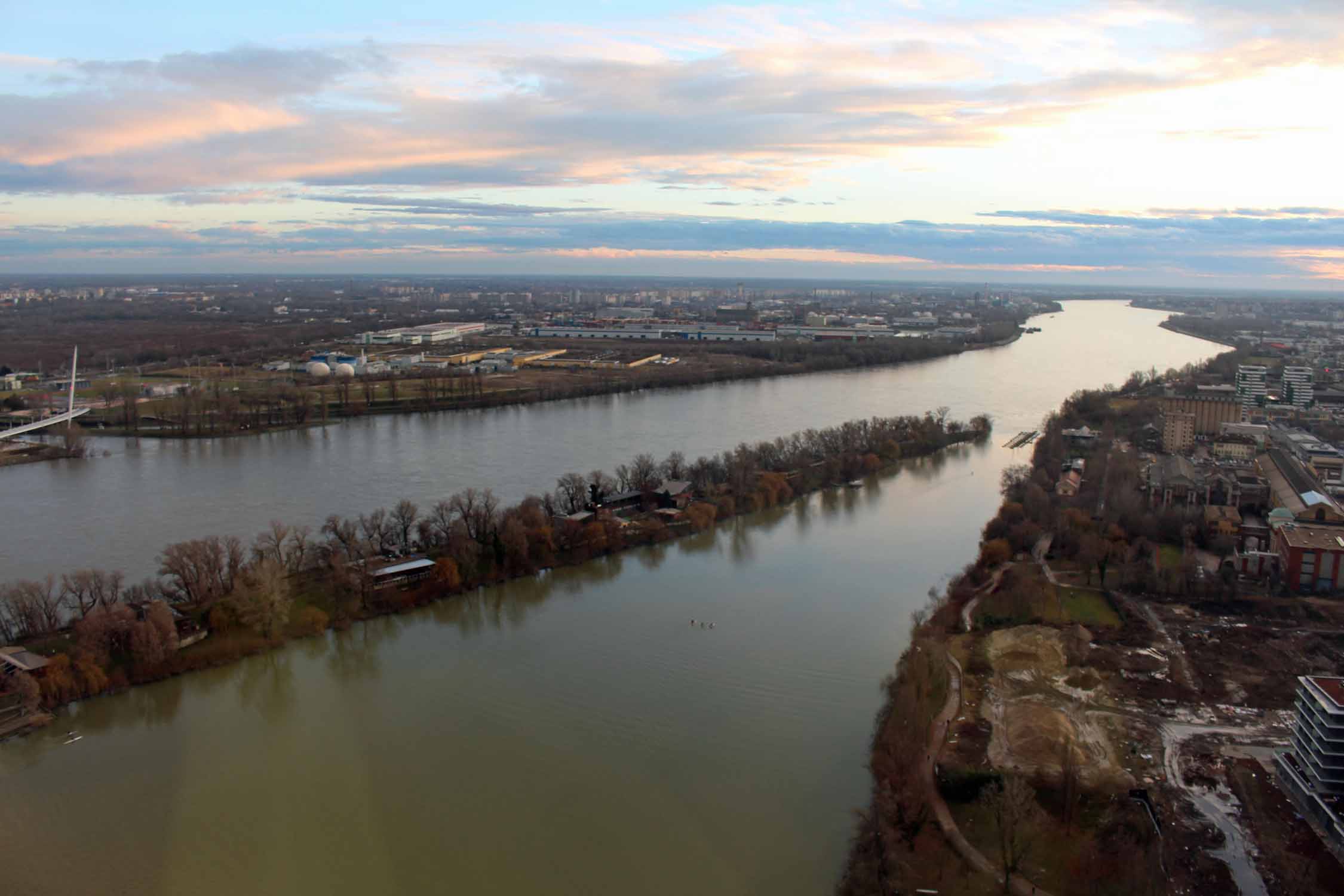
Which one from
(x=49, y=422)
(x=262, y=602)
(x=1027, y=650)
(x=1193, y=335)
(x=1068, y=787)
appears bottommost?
(x=1193, y=335)

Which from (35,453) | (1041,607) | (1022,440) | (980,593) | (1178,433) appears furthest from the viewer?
(1022,440)

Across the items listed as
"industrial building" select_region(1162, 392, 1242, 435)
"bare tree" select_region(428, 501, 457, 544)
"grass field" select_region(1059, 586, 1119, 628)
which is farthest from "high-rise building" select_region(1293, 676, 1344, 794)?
"industrial building" select_region(1162, 392, 1242, 435)

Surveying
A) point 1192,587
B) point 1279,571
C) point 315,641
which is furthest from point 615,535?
point 1279,571

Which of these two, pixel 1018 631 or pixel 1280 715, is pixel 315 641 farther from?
pixel 1280 715

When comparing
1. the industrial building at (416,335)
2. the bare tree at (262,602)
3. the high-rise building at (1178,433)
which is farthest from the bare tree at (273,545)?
the industrial building at (416,335)

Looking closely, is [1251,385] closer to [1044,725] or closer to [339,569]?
[1044,725]

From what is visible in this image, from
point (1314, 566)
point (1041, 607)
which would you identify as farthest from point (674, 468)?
point (1314, 566)

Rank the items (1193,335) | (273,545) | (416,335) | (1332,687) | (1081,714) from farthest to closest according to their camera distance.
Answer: (1193,335) → (416,335) → (273,545) → (1081,714) → (1332,687)
